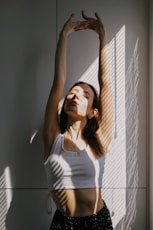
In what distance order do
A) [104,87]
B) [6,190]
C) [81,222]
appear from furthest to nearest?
[6,190] → [104,87] → [81,222]

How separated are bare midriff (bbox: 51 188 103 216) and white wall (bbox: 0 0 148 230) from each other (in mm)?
224

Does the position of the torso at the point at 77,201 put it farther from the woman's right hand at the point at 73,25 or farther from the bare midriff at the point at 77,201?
the woman's right hand at the point at 73,25

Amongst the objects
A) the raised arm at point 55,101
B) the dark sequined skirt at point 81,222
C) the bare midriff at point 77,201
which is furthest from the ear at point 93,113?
the dark sequined skirt at point 81,222

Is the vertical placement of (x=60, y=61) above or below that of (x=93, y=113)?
above

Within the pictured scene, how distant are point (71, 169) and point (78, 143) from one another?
0.13 metres

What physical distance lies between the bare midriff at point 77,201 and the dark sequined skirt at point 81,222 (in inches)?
0.7

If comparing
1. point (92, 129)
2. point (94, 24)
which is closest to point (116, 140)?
point (92, 129)

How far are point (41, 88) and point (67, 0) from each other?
0.49 m

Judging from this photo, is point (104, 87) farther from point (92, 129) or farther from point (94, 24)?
point (94, 24)

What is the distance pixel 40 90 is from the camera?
1849 mm

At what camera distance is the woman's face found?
1.66m

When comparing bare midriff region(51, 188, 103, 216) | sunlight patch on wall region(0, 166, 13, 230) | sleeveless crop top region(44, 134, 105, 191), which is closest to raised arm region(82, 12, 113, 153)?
sleeveless crop top region(44, 134, 105, 191)

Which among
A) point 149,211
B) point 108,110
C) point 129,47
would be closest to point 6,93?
point 108,110

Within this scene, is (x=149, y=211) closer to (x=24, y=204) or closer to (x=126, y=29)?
(x=24, y=204)
